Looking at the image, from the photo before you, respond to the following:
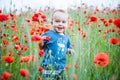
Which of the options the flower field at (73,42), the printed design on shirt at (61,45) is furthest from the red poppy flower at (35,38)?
the printed design on shirt at (61,45)

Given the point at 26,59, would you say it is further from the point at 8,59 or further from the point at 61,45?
the point at 61,45

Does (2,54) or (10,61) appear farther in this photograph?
(2,54)

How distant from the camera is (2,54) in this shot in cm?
136

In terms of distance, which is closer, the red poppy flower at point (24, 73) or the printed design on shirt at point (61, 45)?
the red poppy flower at point (24, 73)

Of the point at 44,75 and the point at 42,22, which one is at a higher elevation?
the point at 42,22

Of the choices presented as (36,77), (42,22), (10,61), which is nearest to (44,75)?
(36,77)

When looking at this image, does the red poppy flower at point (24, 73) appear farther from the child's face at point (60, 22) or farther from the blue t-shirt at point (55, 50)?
the child's face at point (60, 22)

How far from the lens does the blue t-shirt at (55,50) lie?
1305mm

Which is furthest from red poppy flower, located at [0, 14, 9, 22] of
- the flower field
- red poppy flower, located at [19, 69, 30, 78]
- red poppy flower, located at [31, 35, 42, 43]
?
red poppy flower, located at [19, 69, 30, 78]

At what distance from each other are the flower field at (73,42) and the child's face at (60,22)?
0.12 ft

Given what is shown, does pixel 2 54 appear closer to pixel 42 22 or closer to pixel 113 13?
pixel 42 22

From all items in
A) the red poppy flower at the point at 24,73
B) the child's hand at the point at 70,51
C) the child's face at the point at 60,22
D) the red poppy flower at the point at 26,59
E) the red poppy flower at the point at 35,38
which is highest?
the child's face at the point at 60,22

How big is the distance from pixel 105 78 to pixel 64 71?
18cm

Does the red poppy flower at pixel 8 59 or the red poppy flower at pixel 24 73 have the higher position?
the red poppy flower at pixel 8 59
